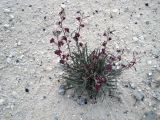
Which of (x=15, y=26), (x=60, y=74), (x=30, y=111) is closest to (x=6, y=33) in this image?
(x=15, y=26)

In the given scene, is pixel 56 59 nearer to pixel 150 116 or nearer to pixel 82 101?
pixel 82 101

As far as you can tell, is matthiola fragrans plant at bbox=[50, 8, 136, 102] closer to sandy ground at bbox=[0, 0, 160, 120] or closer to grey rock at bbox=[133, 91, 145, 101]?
sandy ground at bbox=[0, 0, 160, 120]

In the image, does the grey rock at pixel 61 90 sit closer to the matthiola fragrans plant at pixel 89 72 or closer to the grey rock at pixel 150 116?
the matthiola fragrans plant at pixel 89 72

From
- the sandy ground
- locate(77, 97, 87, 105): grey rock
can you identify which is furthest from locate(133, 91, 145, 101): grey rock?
locate(77, 97, 87, 105): grey rock

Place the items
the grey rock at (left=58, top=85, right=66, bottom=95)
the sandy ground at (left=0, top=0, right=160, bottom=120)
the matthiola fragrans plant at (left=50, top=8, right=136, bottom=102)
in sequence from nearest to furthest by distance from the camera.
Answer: the matthiola fragrans plant at (left=50, top=8, right=136, bottom=102) < the sandy ground at (left=0, top=0, right=160, bottom=120) < the grey rock at (left=58, top=85, right=66, bottom=95)

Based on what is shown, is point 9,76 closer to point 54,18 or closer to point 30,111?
point 30,111

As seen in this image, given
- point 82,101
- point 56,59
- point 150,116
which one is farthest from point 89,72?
point 150,116

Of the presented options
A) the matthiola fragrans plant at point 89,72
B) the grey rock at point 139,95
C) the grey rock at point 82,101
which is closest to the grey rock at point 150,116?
the grey rock at point 139,95

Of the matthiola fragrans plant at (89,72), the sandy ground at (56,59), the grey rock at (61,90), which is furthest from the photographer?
the grey rock at (61,90)
